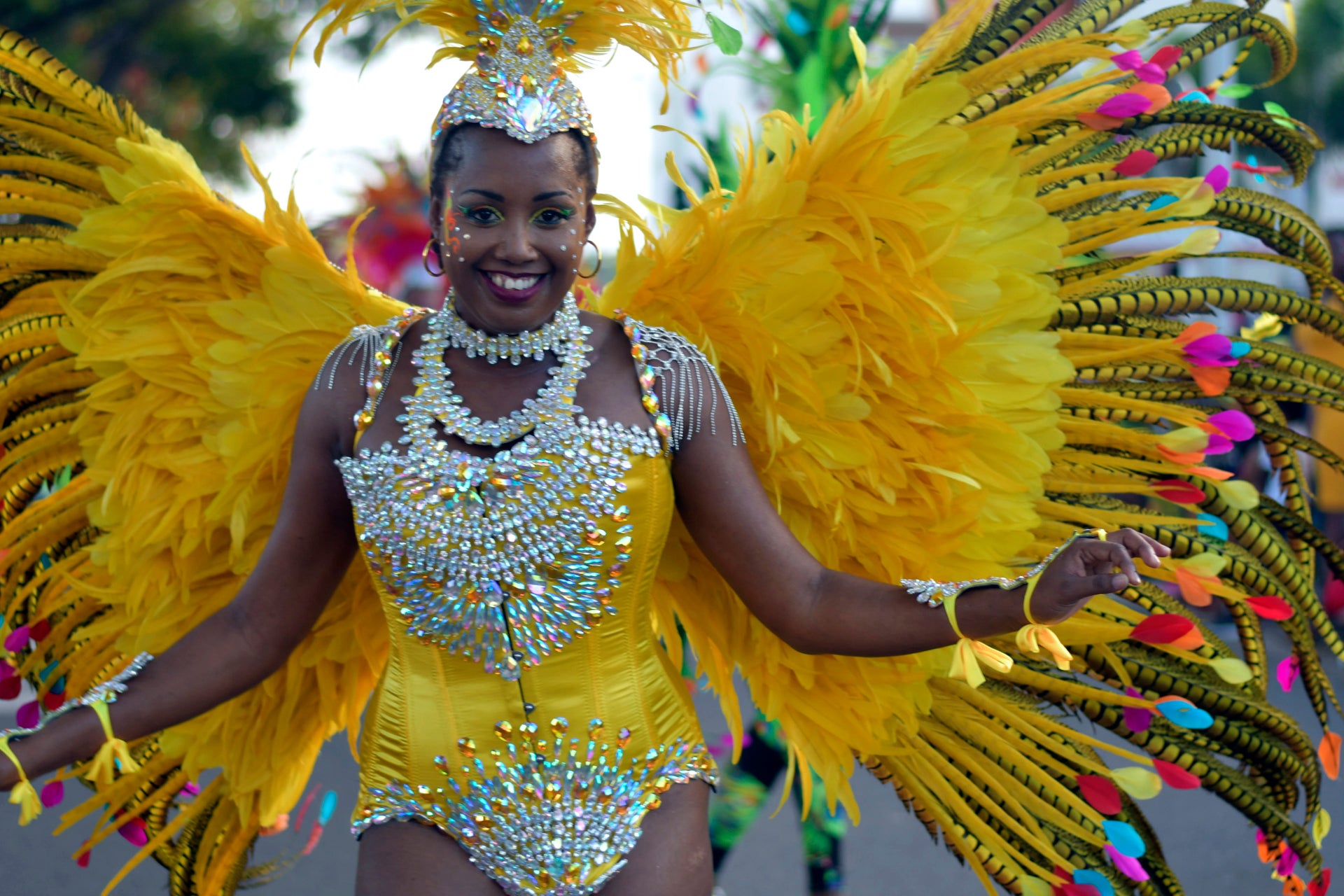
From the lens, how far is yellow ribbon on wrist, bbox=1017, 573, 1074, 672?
1659mm

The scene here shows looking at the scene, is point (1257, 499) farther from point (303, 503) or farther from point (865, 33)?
point (865, 33)

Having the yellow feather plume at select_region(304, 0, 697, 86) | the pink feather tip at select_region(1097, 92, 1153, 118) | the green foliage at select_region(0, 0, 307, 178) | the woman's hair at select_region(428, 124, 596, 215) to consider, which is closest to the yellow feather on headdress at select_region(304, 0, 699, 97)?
the yellow feather plume at select_region(304, 0, 697, 86)

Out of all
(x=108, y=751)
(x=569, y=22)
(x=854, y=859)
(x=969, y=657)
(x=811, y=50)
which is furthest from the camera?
(x=854, y=859)

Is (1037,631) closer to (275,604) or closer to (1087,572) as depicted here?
(1087,572)

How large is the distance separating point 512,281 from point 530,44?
1.16ft

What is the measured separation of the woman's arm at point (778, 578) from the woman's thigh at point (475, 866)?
32 cm

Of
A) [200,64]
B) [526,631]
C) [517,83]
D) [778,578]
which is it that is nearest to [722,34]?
[517,83]

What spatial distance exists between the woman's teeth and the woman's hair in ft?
0.49

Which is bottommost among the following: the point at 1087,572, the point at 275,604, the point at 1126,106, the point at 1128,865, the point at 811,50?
the point at 1128,865

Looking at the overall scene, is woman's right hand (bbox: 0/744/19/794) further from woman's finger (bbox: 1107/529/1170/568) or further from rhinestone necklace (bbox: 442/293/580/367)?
woman's finger (bbox: 1107/529/1170/568)

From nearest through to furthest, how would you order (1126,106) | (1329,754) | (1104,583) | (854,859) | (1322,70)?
(1104,583), (1126,106), (1329,754), (854,859), (1322,70)

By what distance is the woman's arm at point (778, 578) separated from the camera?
6.08 feet

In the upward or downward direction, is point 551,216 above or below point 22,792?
above

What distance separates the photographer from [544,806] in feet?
6.18
